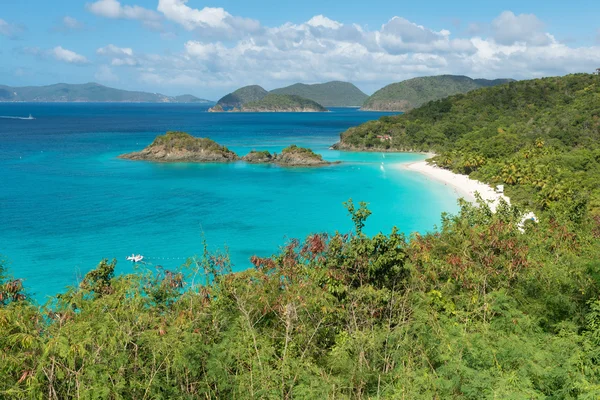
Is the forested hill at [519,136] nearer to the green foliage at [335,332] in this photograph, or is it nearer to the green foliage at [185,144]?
the green foliage at [335,332]

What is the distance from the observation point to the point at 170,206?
41.8 meters

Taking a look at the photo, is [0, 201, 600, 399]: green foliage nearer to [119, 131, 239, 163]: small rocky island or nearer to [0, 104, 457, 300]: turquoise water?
[0, 104, 457, 300]: turquoise water

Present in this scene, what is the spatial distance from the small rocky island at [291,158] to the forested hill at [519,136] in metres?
18.5

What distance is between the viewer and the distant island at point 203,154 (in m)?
68.7

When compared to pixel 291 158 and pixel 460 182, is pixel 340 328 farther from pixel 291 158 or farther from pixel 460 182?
pixel 291 158

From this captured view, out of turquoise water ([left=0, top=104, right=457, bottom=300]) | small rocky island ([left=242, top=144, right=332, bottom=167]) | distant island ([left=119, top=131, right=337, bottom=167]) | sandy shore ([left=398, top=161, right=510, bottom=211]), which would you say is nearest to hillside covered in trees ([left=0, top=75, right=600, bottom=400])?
turquoise water ([left=0, top=104, right=457, bottom=300])

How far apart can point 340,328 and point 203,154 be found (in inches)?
2549

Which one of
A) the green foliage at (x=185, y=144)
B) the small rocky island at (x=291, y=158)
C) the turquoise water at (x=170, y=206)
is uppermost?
the green foliage at (x=185, y=144)

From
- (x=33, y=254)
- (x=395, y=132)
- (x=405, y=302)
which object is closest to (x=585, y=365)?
(x=405, y=302)


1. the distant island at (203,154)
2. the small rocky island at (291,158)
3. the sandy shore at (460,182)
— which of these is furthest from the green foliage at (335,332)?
the distant island at (203,154)

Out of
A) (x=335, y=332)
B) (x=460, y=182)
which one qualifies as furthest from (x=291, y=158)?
(x=335, y=332)

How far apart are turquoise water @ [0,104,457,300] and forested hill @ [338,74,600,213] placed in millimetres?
7293

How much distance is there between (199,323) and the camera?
30.4ft

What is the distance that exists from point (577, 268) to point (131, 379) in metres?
11.5
